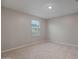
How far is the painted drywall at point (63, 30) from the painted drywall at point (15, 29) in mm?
1649

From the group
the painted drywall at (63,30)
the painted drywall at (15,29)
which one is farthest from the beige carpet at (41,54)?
the painted drywall at (63,30)

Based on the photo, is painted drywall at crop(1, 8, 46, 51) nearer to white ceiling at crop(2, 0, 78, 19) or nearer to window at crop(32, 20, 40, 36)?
window at crop(32, 20, 40, 36)

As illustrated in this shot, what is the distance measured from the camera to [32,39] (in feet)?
15.8

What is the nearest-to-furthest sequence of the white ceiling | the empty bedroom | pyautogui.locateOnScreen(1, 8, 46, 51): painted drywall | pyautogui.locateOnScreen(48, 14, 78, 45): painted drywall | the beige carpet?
the beige carpet, the white ceiling, the empty bedroom, pyautogui.locateOnScreen(1, 8, 46, 51): painted drywall, pyautogui.locateOnScreen(48, 14, 78, 45): painted drywall

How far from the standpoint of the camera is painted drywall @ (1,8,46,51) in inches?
125

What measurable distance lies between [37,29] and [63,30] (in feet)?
6.36

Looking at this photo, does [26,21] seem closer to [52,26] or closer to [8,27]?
[8,27]

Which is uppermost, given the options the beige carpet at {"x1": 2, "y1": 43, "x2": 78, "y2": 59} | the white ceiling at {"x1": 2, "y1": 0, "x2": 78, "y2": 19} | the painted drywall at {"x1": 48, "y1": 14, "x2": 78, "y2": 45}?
the white ceiling at {"x1": 2, "y1": 0, "x2": 78, "y2": 19}

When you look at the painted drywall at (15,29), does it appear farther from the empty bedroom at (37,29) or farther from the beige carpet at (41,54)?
the beige carpet at (41,54)

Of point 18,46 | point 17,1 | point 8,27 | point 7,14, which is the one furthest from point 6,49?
point 17,1

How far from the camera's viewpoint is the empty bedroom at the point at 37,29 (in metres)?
2.79

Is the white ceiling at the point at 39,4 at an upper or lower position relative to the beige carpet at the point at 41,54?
upper

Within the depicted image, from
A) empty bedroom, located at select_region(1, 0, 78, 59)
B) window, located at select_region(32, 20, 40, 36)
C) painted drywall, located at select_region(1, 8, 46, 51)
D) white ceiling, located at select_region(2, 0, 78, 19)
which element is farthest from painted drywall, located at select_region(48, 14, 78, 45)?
painted drywall, located at select_region(1, 8, 46, 51)

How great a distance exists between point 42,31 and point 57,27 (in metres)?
1.29
